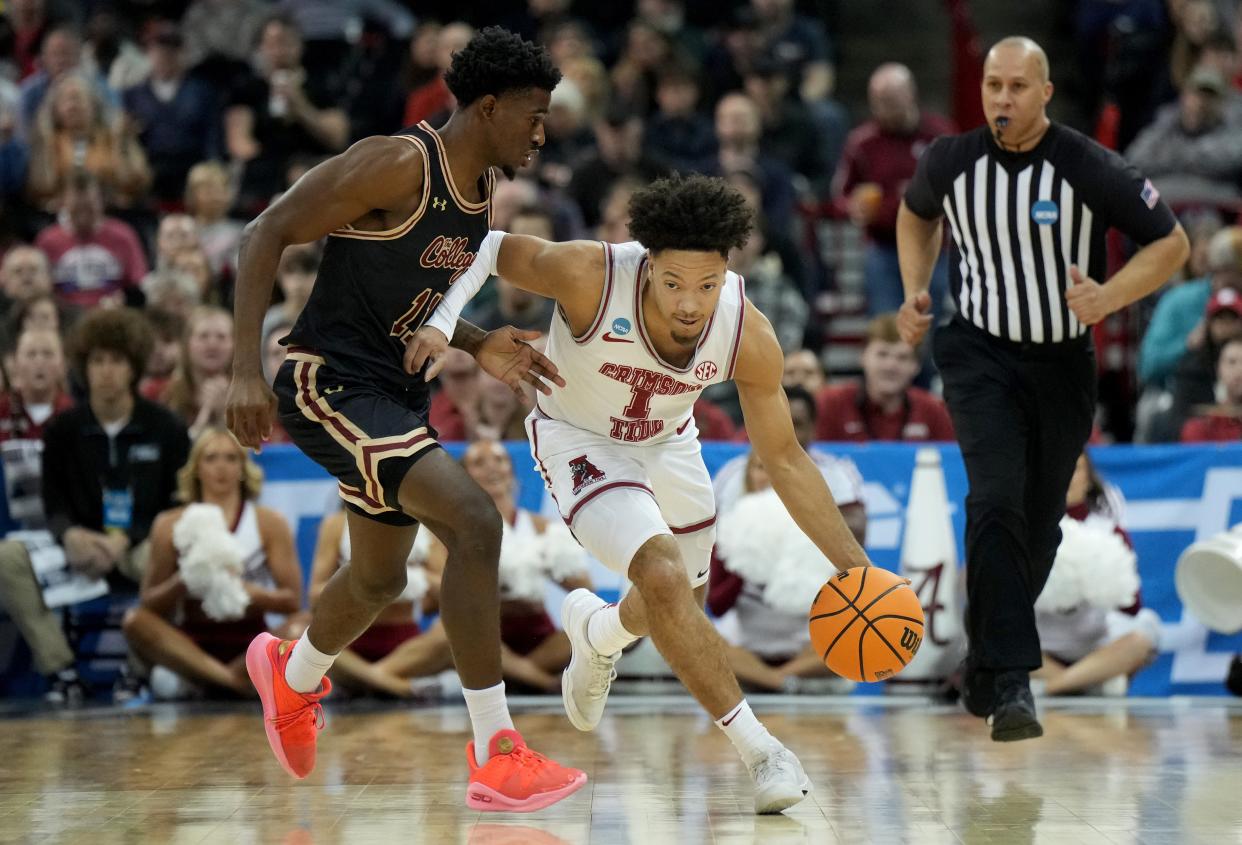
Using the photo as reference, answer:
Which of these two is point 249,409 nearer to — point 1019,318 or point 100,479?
point 1019,318

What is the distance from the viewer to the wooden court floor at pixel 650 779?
4.88 m

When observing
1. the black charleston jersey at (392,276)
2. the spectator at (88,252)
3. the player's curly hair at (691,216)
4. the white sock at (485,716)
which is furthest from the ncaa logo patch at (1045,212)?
the spectator at (88,252)

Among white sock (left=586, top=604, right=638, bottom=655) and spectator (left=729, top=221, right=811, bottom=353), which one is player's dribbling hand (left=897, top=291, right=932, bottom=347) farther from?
spectator (left=729, top=221, right=811, bottom=353)

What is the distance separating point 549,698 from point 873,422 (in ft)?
7.93

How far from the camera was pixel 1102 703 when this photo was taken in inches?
319

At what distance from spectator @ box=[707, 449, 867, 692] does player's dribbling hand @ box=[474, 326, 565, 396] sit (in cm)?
303

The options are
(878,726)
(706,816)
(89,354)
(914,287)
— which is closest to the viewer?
(706,816)

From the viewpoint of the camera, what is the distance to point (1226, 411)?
9.29m

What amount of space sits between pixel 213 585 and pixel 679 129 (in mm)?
5319

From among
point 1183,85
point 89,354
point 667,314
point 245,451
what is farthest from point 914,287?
point 1183,85

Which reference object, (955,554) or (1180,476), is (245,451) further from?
(1180,476)

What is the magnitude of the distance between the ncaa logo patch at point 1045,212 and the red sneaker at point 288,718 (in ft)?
9.77

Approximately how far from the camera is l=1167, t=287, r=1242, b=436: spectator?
972cm

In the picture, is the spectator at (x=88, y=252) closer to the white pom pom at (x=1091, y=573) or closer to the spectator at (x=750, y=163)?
the spectator at (x=750, y=163)
